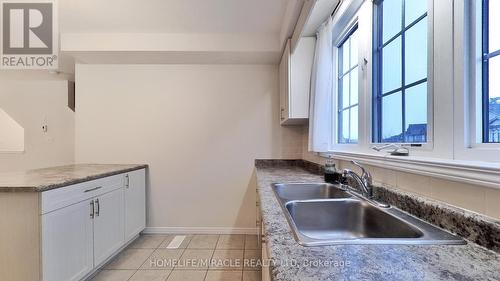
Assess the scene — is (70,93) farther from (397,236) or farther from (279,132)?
(397,236)

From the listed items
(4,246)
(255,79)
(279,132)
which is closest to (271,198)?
(4,246)

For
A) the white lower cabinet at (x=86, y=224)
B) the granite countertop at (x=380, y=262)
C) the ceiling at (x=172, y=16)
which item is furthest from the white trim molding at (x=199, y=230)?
the granite countertop at (x=380, y=262)

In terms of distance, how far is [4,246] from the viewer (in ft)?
5.08

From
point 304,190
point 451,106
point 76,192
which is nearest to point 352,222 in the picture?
point 304,190

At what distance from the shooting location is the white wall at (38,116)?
12.2 ft

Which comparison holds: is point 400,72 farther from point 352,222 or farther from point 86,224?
point 86,224

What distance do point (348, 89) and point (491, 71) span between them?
4.41 ft

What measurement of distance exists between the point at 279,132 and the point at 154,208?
1792 millimetres

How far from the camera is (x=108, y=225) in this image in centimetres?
231

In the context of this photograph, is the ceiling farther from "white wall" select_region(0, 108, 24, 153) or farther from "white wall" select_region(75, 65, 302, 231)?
"white wall" select_region(0, 108, 24, 153)

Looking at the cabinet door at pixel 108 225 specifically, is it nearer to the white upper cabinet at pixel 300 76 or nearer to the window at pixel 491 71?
the white upper cabinet at pixel 300 76

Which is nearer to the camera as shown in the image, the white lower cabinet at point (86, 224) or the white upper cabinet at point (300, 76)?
the white lower cabinet at point (86, 224)

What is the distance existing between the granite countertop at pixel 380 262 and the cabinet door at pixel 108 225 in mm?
1925

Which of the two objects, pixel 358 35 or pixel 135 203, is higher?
pixel 358 35
